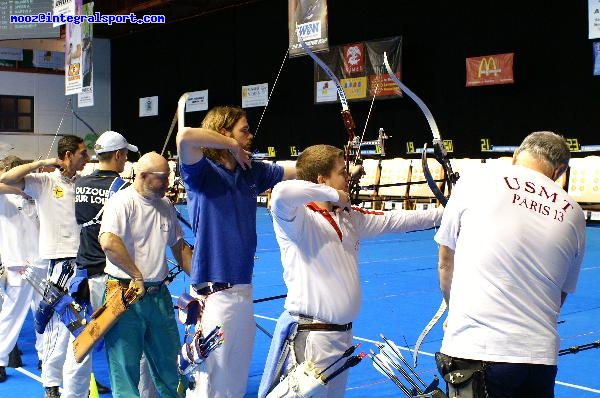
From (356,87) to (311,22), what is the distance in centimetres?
651

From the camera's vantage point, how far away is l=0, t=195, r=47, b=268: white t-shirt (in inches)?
242

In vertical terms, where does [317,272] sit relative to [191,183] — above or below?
below

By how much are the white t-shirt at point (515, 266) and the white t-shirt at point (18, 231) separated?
4285mm

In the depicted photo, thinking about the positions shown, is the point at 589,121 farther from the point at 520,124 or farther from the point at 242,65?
the point at 242,65

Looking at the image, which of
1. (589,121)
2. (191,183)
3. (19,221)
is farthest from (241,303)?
(589,121)

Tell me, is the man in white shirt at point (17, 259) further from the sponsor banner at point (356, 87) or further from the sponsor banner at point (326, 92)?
the sponsor banner at point (326, 92)

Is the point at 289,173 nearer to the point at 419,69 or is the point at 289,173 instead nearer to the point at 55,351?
the point at 55,351

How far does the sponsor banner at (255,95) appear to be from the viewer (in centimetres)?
2420

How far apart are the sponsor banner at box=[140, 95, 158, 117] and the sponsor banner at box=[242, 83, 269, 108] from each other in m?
5.30

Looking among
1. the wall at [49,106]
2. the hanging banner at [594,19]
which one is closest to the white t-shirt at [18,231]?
the hanging banner at [594,19]

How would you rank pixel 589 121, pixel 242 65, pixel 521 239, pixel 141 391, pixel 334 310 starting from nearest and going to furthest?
pixel 521 239 < pixel 334 310 < pixel 141 391 < pixel 589 121 < pixel 242 65

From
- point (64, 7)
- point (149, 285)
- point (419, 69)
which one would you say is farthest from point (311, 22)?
point (149, 285)

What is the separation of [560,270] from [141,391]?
2.65m

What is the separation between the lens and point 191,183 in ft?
11.0
